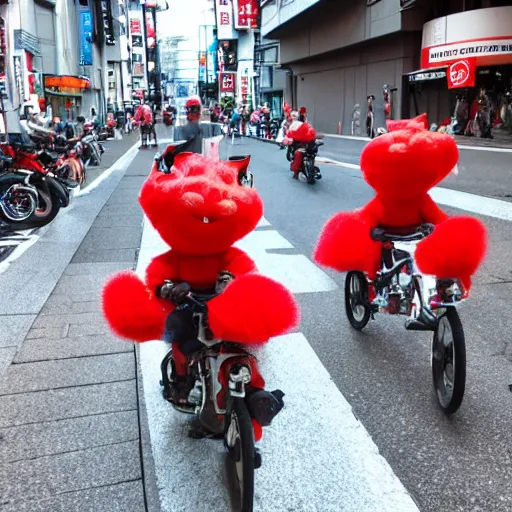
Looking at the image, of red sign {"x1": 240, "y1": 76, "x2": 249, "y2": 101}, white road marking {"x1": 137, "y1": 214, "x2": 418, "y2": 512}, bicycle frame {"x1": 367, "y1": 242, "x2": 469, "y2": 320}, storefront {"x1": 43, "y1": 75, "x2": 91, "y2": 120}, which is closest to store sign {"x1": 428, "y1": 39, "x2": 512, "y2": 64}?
storefront {"x1": 43, "y1": 75, "x2": 91, "y2": 120}

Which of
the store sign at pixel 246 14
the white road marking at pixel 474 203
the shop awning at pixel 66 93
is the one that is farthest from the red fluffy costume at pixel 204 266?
the store sign at pixel 246 14

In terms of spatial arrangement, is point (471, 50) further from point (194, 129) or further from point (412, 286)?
point (412, 286)

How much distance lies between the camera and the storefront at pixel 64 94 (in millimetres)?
31859

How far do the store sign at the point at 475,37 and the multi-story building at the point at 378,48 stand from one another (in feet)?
0.12

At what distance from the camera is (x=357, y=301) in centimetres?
484

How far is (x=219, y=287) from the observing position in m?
2.98

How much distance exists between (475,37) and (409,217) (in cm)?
2323

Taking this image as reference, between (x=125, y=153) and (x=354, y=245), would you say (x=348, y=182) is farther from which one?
(x=125, y=153)

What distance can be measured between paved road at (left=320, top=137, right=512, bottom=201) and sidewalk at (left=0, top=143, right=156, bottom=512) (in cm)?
788

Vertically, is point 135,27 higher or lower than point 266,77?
higher

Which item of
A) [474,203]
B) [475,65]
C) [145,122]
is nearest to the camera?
[474,203]

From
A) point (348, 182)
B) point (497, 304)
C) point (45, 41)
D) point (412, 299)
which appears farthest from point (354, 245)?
point (45, 41)

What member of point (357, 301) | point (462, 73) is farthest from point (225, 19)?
point (357, 301)

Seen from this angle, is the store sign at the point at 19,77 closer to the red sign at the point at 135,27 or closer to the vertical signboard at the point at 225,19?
the vertical signboard at the point at 225,19
